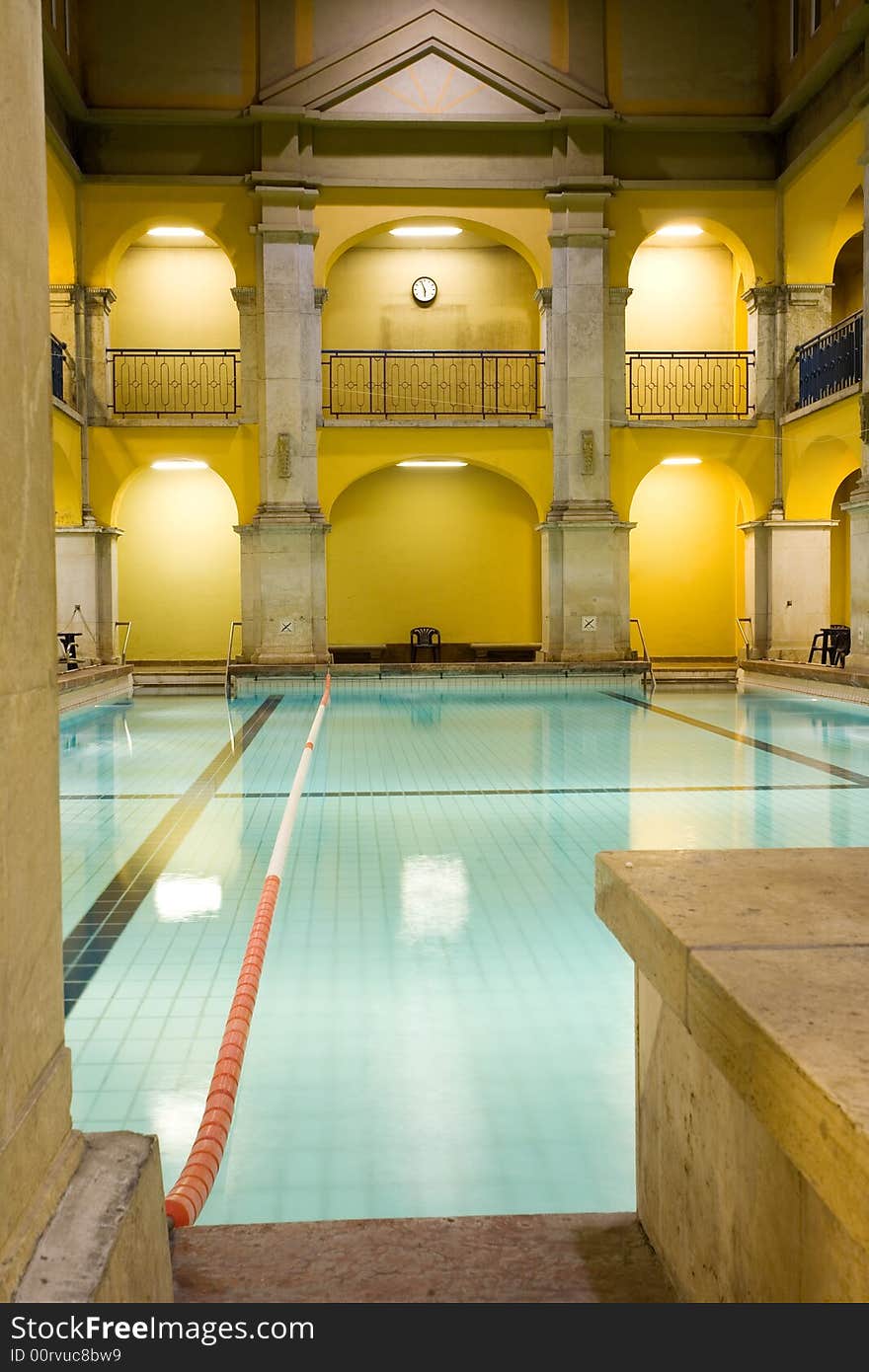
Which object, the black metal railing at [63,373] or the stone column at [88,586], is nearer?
the black metal railing at [63,373]

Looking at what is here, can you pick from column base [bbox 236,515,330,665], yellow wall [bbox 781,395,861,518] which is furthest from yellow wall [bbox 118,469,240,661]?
yellow wall [bbox 781,395,861,518]

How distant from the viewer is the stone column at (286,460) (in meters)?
19.7

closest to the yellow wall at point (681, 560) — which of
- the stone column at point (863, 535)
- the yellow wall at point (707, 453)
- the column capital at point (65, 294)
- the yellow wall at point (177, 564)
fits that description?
the yellow wall at point (707, 453)

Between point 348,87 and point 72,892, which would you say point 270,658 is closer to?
point 348,87

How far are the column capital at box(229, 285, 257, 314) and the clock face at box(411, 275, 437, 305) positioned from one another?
4308 millimetres

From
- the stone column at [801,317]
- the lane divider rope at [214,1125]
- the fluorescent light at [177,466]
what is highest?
the stone column at [801,317]

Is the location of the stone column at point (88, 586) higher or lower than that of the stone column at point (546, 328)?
lower

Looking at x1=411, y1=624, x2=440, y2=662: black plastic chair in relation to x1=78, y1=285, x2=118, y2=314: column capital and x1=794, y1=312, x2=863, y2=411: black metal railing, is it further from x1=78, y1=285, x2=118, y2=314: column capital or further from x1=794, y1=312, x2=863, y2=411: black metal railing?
x1=78, y1=285, x2=118, y2=314: column capital

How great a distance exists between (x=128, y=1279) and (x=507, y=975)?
309 centimetres

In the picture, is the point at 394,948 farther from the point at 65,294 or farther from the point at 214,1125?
the point at 65,294

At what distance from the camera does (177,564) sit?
78.7ft

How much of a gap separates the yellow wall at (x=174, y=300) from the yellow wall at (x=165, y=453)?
380 cm

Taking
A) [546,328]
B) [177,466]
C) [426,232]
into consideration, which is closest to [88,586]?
[177,466]

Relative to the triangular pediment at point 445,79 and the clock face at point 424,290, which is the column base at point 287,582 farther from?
the triangular pediment at point 445,79
